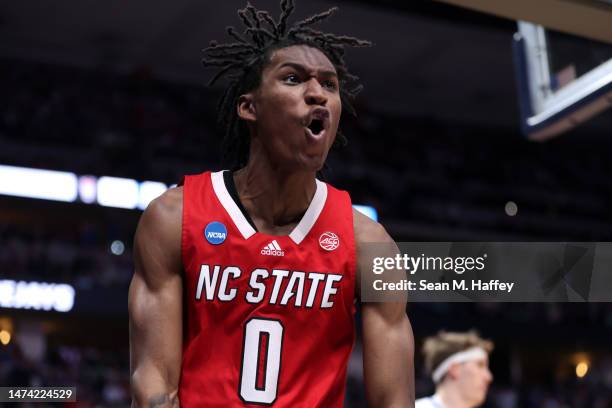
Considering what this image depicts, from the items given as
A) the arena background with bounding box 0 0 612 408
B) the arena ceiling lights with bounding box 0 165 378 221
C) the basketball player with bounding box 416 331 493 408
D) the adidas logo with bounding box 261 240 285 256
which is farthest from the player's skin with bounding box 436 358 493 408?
the arena ceiling lights with bounding box 0 165 378 221

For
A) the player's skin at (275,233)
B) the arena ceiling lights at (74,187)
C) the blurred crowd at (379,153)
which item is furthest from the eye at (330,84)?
the arena ceiling lights at (74,187)

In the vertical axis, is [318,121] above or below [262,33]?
below

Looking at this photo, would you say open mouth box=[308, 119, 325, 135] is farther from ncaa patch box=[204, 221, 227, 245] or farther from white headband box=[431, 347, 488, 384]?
white headband box=[431, 347, 488, 384]

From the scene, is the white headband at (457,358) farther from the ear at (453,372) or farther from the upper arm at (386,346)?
the upper arm at (386,346)

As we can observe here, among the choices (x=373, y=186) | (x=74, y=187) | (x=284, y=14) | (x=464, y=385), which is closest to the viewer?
(x=284, y=14)

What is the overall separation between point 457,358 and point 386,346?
12.0 feet

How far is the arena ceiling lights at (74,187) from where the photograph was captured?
52.2ft

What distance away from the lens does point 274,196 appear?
2.96 m

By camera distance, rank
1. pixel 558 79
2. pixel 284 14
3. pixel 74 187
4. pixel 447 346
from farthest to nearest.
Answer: pixel 74 187, pixel 447 346, pixel 558 79, pixel 284 14

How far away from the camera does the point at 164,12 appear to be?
17.1 meters

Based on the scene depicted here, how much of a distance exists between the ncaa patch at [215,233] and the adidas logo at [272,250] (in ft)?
0.42

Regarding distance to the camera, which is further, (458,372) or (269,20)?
(458,372)

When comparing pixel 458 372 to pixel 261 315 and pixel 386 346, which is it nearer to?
pixel 386 346

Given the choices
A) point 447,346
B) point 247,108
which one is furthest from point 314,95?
point 447,346
